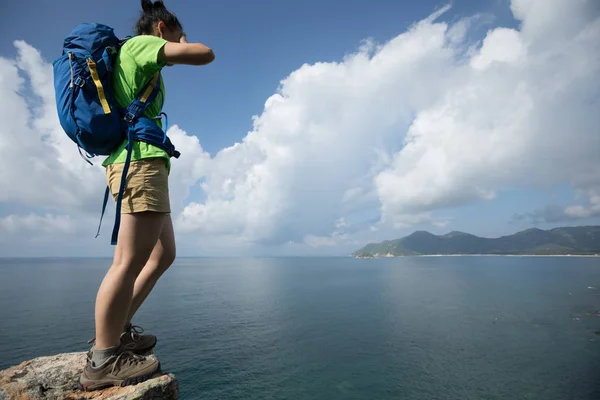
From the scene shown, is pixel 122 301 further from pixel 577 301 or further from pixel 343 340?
pixel 577 301

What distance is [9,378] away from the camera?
3.29 metres

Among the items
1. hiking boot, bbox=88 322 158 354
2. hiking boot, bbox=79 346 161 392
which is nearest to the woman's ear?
hiking boot, bbox=79 346 161 392

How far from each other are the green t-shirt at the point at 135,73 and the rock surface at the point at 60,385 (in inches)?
88.1

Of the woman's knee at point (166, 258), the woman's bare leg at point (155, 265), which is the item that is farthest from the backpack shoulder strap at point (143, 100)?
the woman's knee at point (166, 258)

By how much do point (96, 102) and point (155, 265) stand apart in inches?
75.3

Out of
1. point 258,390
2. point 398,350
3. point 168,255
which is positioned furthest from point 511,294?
point 168,255

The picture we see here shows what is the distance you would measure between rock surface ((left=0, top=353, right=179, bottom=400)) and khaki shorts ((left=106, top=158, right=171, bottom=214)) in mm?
1730

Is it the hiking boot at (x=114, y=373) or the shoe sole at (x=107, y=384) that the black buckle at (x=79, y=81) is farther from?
the shoe sole at (x=107, y=384)

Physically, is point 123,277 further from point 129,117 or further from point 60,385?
point 60,385

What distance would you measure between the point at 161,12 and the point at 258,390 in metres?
30.3

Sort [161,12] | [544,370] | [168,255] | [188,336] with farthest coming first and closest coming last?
1. [188,336]
2. [544,370]
3. [168,255]
4. [161,12]

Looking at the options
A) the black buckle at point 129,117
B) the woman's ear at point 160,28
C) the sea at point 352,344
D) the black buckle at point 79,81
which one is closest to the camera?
the black buckle at point 79,81

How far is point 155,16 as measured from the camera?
3252mm

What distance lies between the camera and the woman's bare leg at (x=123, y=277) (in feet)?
9.02
